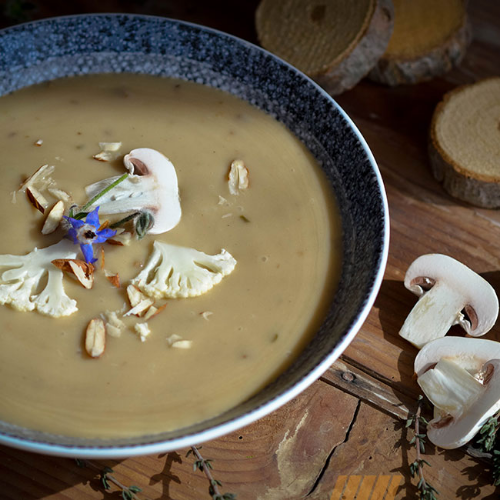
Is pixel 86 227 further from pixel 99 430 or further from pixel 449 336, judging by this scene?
pixel 449 336

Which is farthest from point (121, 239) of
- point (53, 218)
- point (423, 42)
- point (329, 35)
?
point (423, 42)

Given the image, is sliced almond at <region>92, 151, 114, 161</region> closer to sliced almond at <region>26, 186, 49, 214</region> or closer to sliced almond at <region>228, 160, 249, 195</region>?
sliced almond at <region>26, 186, 49, 214</region>

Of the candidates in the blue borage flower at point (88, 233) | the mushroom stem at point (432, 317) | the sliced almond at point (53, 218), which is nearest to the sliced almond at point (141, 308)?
the blue borage flower at point (88, 233)

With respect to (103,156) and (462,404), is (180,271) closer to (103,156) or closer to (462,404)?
(103,156)

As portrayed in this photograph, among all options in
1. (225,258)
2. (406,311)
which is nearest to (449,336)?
(406,311)

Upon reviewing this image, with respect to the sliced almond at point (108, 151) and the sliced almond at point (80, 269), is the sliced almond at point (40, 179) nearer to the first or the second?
the sliced almond at point (108, 151)

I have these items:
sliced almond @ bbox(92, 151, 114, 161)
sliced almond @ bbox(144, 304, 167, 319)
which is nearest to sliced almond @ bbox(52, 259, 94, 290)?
sliced almond @ bbox(144, 304, 167, 319)
